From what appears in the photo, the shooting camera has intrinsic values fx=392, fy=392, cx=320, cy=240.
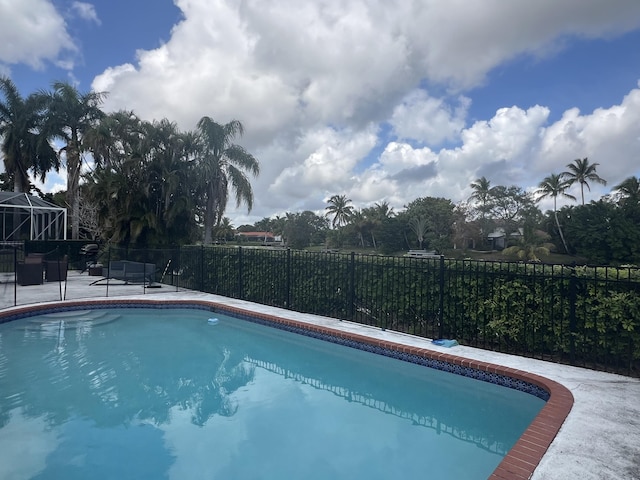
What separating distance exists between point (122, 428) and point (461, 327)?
5.18m

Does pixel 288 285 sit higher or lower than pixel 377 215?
lower

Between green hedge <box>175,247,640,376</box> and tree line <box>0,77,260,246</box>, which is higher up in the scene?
tree line <box>0,77,260,246</box>

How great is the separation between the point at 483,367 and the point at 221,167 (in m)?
15.6

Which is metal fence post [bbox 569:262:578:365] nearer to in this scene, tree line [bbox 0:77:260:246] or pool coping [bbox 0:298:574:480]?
pool coping [bbox 0:298:574:480]

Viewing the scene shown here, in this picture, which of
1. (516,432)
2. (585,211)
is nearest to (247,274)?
(516,432)

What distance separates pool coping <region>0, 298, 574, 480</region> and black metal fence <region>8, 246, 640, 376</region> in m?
0.98

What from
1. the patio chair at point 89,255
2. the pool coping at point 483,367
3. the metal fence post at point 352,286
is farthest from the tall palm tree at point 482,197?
the pool coping at point 483,367

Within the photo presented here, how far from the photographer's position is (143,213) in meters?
16.7

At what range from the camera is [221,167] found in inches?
724

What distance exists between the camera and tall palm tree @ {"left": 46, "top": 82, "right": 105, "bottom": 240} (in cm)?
2533

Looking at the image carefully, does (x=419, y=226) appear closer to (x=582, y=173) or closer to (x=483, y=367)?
(x=582, y=173)

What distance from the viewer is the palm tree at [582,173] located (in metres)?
45.3

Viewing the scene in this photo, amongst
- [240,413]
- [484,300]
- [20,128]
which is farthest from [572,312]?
[20,128]

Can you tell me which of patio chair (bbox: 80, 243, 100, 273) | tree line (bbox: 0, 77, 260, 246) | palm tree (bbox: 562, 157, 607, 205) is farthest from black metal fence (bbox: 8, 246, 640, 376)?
palm tree (bbox: 562, 157, 607, 205)
